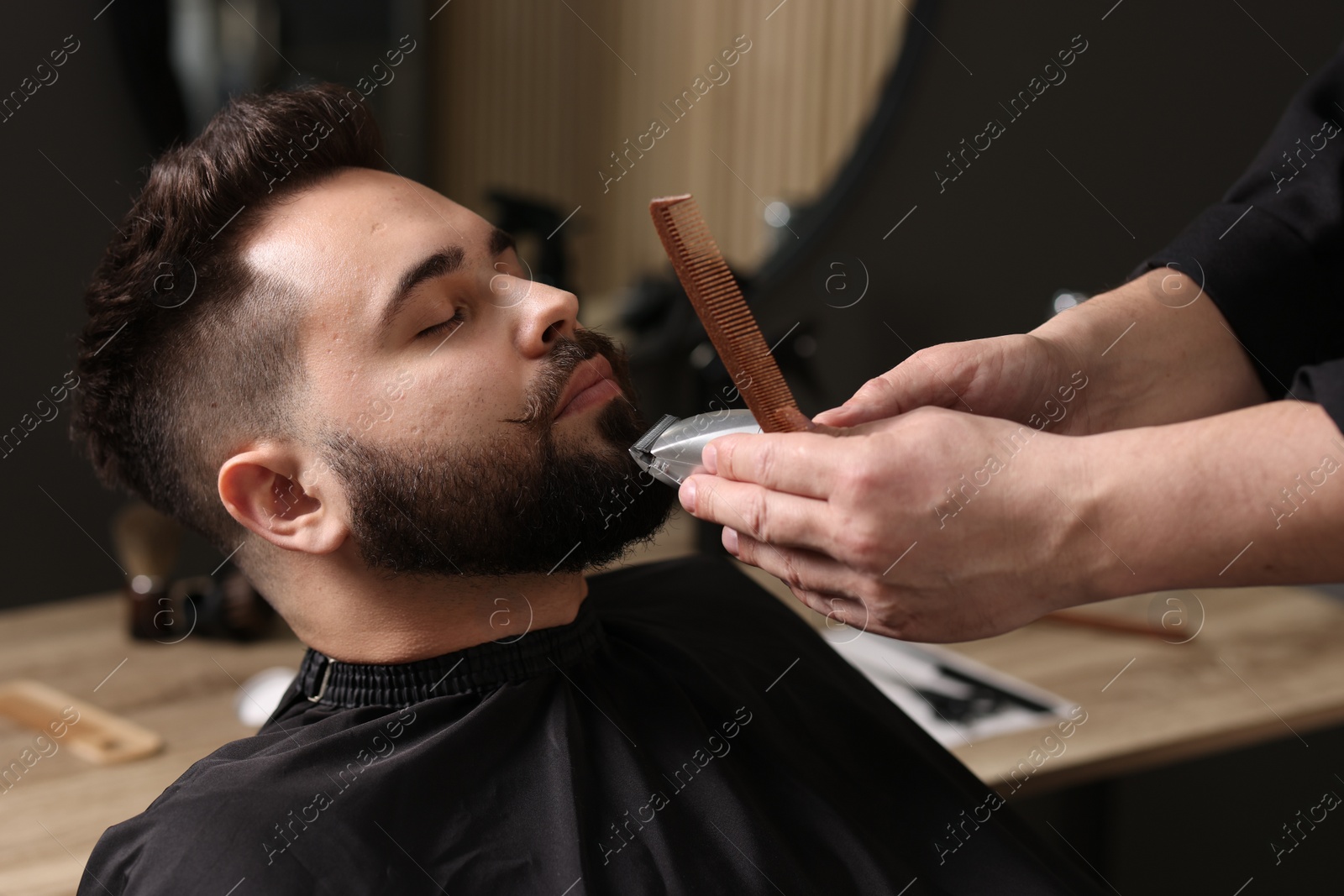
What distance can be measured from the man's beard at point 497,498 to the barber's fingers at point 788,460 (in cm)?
24

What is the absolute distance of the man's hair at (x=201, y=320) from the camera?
1.21m

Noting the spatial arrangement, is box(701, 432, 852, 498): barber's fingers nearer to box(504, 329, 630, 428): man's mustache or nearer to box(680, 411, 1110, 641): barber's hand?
box(680, 411, 1110, 641): barber's hand

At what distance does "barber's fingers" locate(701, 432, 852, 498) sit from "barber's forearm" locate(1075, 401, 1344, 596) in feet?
0.68

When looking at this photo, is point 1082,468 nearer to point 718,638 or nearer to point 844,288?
point 718,638

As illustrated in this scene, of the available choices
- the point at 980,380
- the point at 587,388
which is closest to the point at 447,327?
the point at 587,388

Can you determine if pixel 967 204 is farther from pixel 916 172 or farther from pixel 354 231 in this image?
pixel 354 231

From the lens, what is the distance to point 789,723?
4.53 ft

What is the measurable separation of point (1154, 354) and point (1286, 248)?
217mm

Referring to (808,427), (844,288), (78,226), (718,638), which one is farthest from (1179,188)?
(78,226)

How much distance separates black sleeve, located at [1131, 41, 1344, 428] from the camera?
4.34 feet

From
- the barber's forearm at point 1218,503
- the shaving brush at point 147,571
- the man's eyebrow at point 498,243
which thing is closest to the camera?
the barber's forearm at point 1218,503

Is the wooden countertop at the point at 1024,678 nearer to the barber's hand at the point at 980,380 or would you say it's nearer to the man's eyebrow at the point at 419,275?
the barber's hand at the point at 980,380

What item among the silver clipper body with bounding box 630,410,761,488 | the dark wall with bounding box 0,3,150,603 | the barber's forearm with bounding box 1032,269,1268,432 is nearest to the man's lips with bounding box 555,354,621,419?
the silver clipper body with bounding box 630,410,761,488

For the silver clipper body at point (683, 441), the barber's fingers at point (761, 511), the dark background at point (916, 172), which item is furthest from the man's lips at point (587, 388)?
the dark background at point (916, 172)
